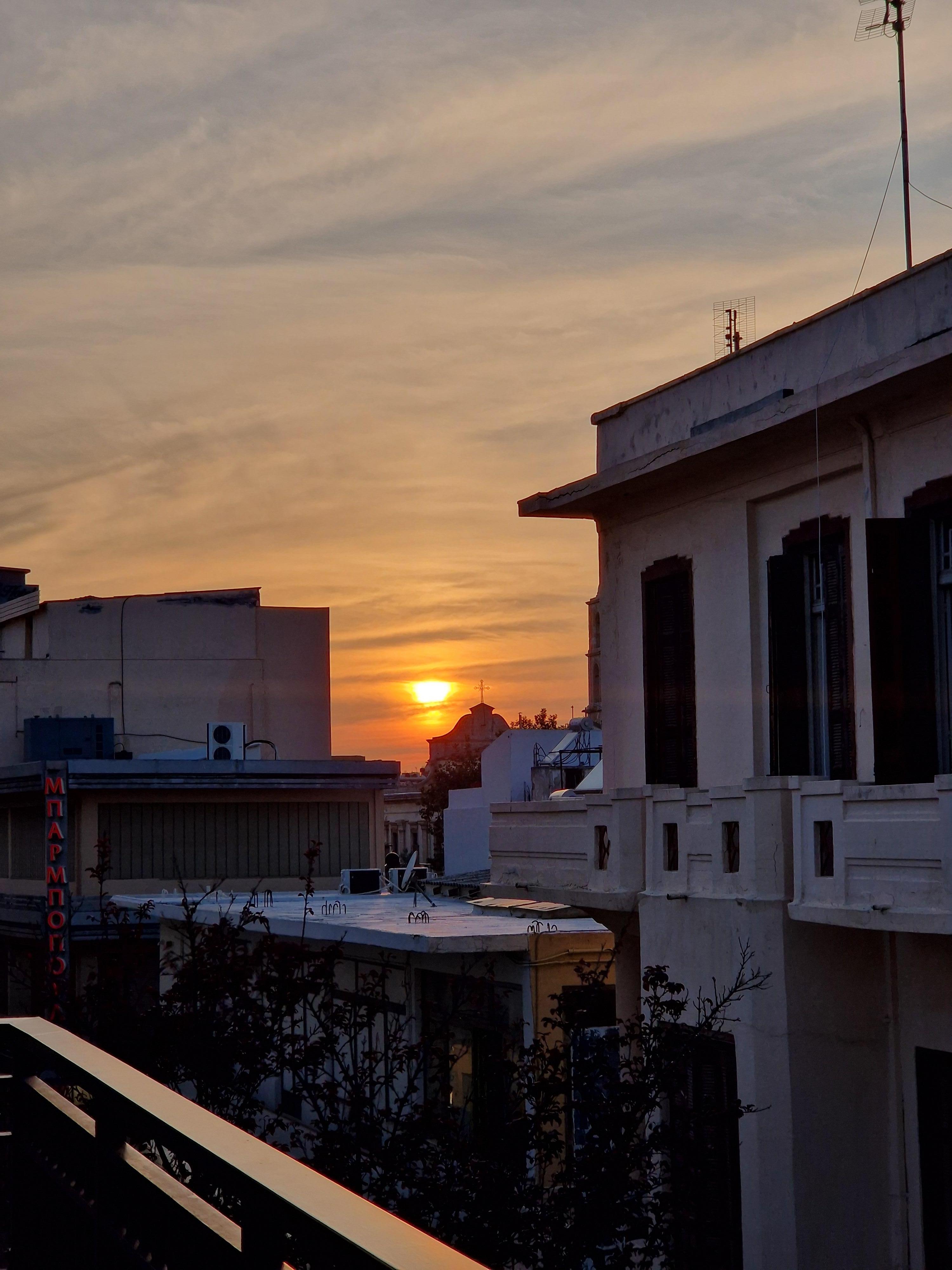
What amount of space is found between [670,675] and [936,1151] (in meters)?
4.93

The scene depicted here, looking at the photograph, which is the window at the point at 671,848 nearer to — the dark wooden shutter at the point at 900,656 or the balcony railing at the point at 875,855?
the balcony railing at the point at 875,855

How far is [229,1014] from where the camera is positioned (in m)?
11.7

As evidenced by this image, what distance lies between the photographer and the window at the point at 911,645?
35.4 feet

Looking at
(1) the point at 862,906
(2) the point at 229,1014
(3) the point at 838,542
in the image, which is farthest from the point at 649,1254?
(3) the point at 838,542

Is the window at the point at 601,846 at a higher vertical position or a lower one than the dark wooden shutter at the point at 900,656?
lower

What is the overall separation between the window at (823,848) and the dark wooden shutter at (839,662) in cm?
127

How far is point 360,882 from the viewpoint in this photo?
3159cm

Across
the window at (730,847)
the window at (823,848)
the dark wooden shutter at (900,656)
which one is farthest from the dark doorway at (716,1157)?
the dark wooden shutter at (900,656)

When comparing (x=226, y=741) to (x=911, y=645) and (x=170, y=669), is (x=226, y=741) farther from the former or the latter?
(x=911, y=645)

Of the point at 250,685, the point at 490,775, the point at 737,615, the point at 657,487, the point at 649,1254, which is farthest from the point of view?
the point at 490,775

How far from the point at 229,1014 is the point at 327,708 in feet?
120

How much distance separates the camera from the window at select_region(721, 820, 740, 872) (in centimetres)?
1172

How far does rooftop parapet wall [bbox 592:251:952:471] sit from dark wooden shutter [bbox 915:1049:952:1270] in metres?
4.93

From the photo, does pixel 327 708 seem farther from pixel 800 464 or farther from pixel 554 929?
pixel 800 464
